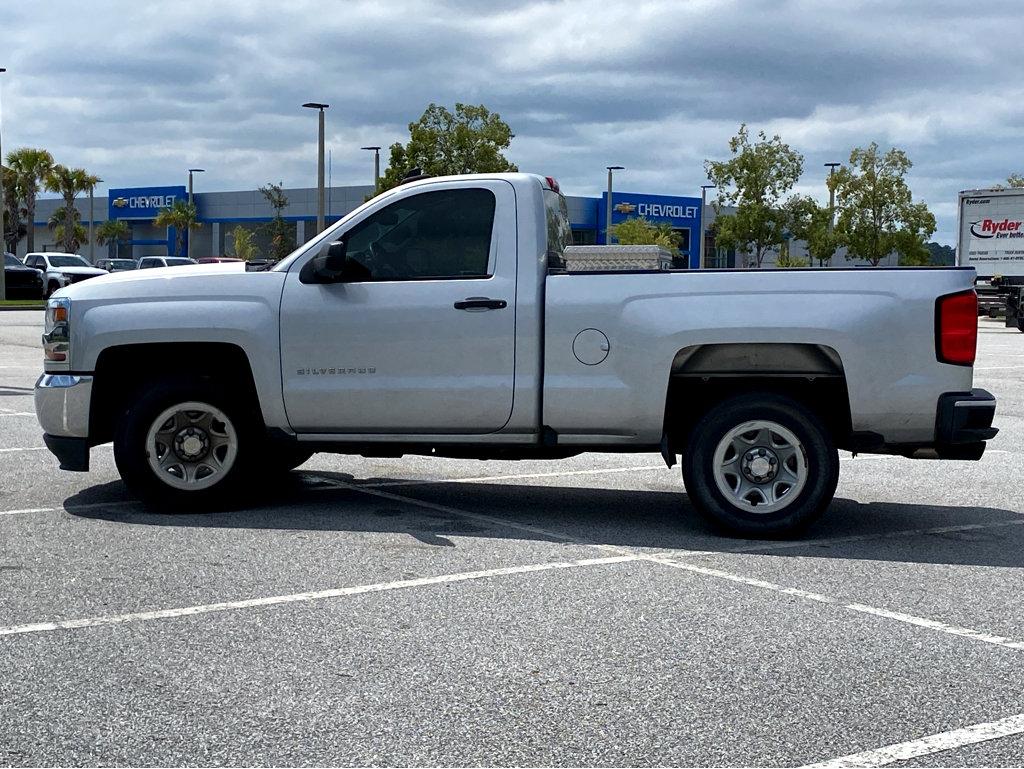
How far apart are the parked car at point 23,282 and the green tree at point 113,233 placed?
128 ft

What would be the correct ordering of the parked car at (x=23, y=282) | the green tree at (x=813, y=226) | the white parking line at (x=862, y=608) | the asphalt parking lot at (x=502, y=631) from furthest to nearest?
the green tree at (x=813, y=226) < the parked car at (x=23, y=282) < the white parking line at (x=862, y=608) < the asphalt parking lot at (x=502, y=631)

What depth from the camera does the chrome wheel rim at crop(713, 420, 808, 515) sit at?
7.62m

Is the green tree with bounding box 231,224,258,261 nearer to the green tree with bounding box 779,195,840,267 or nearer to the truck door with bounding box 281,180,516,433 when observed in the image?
the green tree with bounding box 779,195,840,267

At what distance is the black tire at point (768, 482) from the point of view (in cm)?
755

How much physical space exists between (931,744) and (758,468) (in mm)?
3491

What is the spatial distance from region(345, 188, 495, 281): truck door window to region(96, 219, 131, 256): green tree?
8130cm

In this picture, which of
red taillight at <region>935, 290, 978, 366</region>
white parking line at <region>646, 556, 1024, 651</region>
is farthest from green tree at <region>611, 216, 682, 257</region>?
white parking line at <region>646, 556, 1024, 651</region>

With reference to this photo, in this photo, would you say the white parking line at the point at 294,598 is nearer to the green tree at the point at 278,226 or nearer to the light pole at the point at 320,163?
the light pole at the point at 320,163

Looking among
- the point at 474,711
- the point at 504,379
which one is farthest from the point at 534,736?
the point at 504,379

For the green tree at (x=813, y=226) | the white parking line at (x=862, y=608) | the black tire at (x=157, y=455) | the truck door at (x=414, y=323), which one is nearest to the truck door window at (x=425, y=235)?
the truck door at (x=414, y=323)

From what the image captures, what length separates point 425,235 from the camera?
8.14 meters

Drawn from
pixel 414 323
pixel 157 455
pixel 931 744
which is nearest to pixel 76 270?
pixel 157 455

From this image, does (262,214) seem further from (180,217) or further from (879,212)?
(879,212)

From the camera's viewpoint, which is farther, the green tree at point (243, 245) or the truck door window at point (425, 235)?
the green tree at point (243, 245)
